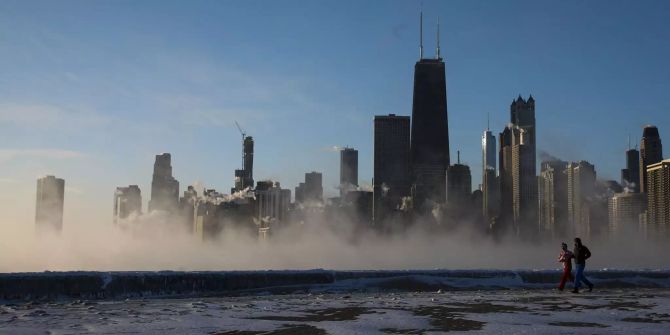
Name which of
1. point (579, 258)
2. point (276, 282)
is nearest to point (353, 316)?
point (276, 282)

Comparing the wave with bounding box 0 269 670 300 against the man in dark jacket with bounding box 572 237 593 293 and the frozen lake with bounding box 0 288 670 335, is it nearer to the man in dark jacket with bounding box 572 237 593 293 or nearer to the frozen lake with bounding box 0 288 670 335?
the frozen lake with bounding box 0 288 670 335

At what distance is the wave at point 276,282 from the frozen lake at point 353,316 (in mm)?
2178

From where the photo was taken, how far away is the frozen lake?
13.0 meters

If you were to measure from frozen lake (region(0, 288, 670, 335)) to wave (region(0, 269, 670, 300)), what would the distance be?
2178 mm

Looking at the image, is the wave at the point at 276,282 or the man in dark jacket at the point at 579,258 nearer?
the wave at the point at 276,282

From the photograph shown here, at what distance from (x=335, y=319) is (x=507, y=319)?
148 inches

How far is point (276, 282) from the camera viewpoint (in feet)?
86.6

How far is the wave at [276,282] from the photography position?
22.6m

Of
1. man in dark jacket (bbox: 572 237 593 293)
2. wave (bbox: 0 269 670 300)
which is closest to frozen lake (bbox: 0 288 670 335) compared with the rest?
wave (bbox: 0 269 670 300)

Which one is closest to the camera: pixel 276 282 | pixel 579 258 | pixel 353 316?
pixel 353 316

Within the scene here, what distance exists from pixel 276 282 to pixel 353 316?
37.1ft

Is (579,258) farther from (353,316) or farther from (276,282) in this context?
(353,316)

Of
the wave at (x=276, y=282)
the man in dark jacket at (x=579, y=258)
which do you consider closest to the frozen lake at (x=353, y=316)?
the wave at (x=276, y=282)

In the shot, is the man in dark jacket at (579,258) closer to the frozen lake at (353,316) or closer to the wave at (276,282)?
the frozen lake at (353,316)
